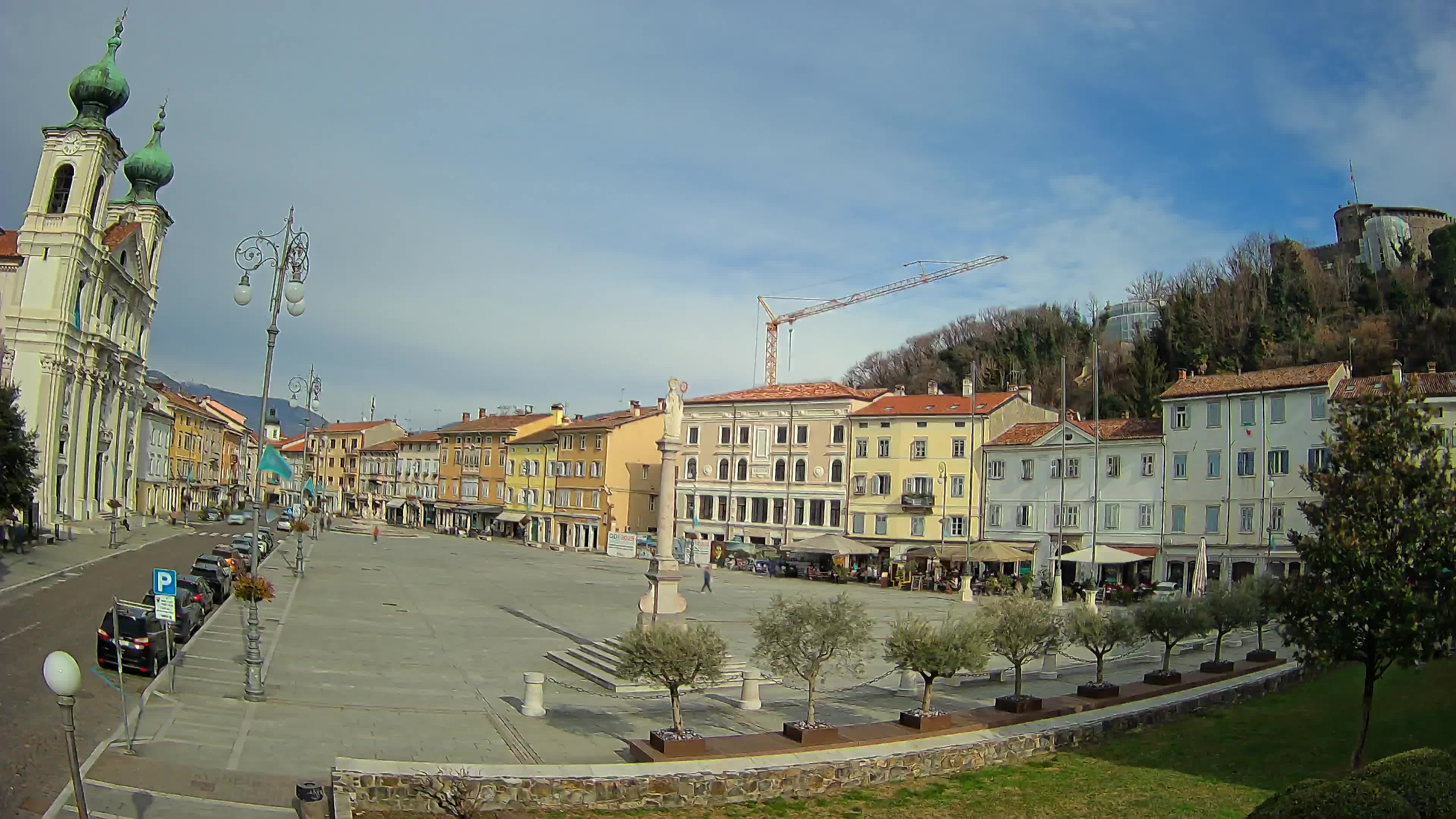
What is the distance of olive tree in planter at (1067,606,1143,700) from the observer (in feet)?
66.8

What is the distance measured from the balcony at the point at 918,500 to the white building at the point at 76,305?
49.2 m

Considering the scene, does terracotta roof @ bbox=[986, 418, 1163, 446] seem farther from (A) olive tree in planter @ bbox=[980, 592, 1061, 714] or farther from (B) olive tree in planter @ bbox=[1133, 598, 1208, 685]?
(A) olive tree in planter @ bbox=[980, 592, 1061, 714]

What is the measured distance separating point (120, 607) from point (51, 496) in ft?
134

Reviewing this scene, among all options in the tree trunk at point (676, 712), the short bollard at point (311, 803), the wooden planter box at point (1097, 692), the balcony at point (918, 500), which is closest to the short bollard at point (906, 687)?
the wooden planter box at point (1097, 692)

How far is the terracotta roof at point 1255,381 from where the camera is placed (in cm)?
4719

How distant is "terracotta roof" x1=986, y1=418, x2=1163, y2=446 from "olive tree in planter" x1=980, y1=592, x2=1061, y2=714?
1325 inches

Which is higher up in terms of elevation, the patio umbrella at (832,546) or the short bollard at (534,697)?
the patio umbrella at (832,546)

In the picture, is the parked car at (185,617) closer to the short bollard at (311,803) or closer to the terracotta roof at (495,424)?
the short bollard at (311,803)

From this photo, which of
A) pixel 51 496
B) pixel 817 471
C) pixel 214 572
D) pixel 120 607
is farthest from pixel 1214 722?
pixel 51 496

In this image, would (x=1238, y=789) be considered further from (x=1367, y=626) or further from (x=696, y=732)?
(x=696, y=732)

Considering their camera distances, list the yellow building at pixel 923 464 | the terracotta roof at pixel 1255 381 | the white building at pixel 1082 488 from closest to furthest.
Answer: the terracotta roof at pixel 1255 381
the white building at pixel 1082 488
the yellow building at pixel 923 464

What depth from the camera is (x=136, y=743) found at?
1452cm

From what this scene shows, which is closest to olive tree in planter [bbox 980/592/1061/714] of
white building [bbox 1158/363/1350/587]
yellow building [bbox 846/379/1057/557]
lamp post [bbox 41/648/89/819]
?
lamp post [bbox 41/648/89/819]

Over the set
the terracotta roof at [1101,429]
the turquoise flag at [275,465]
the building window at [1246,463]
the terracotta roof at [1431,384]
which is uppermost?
the terracotta roof at [1431,384]
